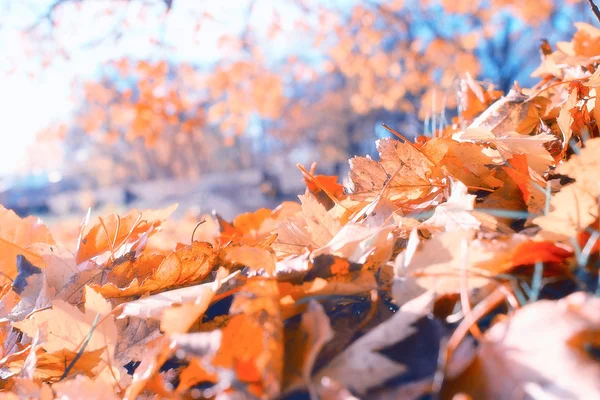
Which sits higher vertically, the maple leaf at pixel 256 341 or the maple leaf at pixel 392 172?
the maple leaf at pixel 392 172

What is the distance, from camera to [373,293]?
1.60ft

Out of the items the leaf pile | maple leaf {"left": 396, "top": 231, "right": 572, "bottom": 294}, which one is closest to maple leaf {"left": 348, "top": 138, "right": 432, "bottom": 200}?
the leaf pile

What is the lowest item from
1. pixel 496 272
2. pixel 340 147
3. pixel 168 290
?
pixel 340 147

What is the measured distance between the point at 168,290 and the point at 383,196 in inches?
13.0

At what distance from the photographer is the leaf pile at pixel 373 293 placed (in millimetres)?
347

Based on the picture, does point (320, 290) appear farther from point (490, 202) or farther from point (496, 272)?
point (490, 202)

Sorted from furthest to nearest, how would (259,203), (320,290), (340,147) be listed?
1. (340,147)
2. (259,203)
3. (320,290)

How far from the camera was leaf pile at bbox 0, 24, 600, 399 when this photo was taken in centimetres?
35

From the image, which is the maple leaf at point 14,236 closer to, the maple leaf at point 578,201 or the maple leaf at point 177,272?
the maple leaf at point 177,272

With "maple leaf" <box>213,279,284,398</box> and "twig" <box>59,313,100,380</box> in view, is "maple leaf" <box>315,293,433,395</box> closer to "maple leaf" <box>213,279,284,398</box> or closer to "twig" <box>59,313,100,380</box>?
"maple leaf" <box>213,279,284,398</box>

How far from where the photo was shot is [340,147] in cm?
1491

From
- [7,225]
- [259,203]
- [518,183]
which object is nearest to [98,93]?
[259,203]

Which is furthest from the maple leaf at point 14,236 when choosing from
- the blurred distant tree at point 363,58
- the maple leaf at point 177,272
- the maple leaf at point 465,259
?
the blurred distant tree at point 363,58

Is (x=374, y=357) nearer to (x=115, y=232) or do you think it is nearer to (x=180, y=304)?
(x=180, y=304)
